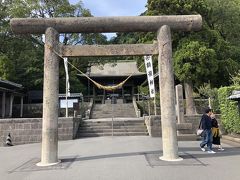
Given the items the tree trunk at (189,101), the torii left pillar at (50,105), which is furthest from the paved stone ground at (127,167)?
the tree trunk at (189,101)

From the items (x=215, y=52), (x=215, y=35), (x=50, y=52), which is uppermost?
(x=215, y=35)

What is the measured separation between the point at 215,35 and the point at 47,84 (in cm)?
1896

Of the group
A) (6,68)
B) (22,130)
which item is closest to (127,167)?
(22,130)

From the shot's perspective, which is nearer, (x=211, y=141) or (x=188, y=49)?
(x=211, y=141)

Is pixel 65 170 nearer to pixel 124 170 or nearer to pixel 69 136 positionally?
pixel 124 170

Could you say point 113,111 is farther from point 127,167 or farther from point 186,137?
point 127,167

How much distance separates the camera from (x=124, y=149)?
1154 centimetres

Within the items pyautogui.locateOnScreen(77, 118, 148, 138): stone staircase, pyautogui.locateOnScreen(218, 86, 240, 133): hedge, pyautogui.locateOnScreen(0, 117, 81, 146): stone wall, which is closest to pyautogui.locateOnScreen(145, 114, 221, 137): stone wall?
pyautogui.locateOnScreen(77, 118, 148, 138): stone staircase

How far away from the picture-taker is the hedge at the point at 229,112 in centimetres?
1581

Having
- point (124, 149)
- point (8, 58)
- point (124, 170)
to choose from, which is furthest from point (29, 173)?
point (8, 58)

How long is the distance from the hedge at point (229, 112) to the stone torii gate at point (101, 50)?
7950 millimetres

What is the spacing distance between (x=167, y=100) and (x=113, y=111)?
1923 centimetres

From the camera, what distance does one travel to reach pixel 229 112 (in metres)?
16.8

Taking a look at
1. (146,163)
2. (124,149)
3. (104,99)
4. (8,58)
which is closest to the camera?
(146,163)
